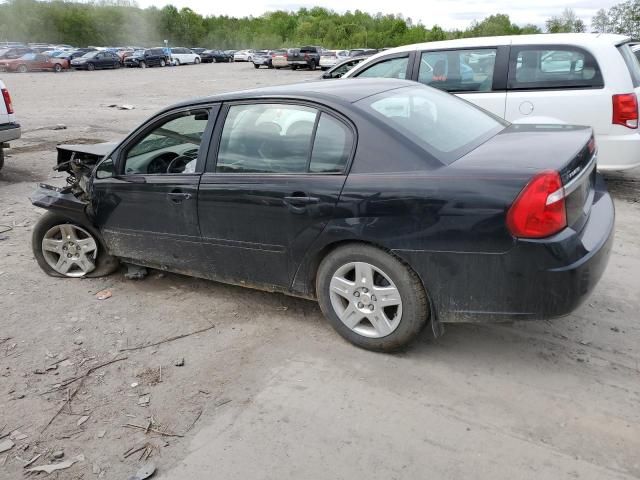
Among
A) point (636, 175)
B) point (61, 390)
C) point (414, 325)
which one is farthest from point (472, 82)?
point (61, 390)

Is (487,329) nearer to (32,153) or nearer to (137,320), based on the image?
(137,320)

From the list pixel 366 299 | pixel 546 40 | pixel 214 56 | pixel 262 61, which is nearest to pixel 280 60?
pixel 262 61

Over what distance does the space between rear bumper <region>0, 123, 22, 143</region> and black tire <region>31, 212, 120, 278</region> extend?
421cm

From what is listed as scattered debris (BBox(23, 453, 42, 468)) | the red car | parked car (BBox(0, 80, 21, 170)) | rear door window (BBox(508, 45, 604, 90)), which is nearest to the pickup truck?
the red car

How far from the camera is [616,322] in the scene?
150 inches

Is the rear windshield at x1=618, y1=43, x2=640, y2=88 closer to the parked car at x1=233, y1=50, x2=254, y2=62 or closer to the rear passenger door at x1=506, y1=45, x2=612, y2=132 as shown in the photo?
the rear passenger door at x1=506, y1=45, x2=612, y2=132

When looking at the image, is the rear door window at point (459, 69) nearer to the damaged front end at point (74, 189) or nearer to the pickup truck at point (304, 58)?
the damaged front end at point (74, 189)

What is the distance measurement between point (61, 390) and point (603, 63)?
19.7 ft

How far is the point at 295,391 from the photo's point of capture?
3229 millimetres

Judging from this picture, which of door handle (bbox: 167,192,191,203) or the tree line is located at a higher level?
the tree line

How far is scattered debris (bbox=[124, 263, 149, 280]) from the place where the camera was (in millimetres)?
4875

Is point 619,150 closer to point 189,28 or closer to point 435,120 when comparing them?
point 435,120

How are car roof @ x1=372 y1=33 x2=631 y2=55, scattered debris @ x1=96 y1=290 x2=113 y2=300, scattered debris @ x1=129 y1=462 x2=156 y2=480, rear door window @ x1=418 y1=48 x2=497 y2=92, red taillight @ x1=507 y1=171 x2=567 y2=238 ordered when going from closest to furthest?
scattered debris @ x1=129 y1=462 x2=156 y2=480
red taillight @ x1=507 y1=171 x2=567 y2=238
scattered debris @ x1=96 y1=290 x2=113 y2=300
car roof @ x1=372 y1=33 x2=631 y2=55
rear door window @ x1=418 y1=48 x2=497 y2=92

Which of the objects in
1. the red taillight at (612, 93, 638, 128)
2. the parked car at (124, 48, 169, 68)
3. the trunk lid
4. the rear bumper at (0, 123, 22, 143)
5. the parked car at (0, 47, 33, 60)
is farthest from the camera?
the parked car at (124, 48, 169, 68)
